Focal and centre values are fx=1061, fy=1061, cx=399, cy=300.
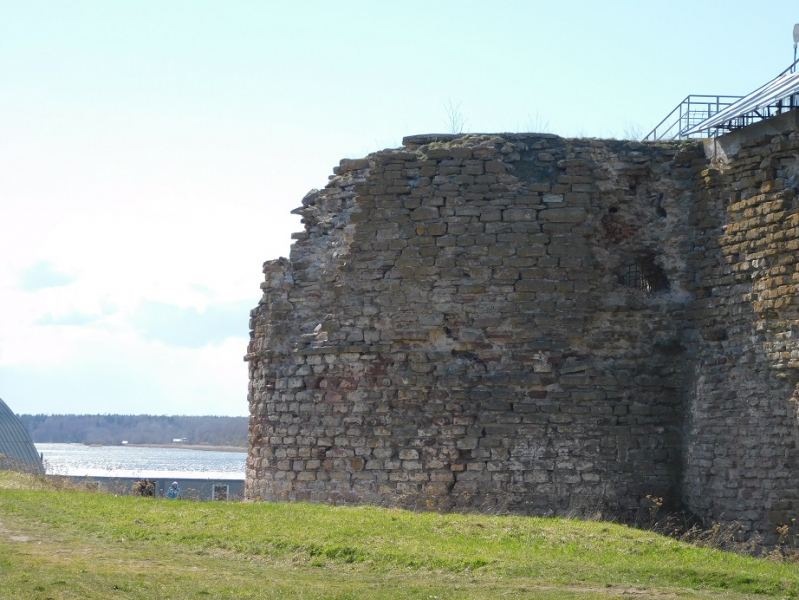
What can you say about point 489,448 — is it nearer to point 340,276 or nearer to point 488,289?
point 488,289

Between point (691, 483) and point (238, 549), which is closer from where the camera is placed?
point (238, 549)

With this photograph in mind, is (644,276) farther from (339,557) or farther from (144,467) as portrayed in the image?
(144,467)

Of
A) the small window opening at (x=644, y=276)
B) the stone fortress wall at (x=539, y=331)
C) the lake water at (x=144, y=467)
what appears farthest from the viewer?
the lake water at (x=144, y=467)

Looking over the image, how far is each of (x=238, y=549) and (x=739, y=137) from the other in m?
7.62

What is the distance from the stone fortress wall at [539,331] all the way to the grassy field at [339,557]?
1203mm

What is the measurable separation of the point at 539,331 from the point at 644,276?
70.6 inches

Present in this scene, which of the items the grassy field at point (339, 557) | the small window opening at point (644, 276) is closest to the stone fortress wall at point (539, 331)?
the small window opening at point (644, 276)

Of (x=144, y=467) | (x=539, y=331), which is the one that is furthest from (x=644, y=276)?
(x=144, y=467)

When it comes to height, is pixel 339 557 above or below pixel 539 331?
below

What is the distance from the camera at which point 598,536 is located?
35.2 feet

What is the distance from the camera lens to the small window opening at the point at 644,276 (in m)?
13.7

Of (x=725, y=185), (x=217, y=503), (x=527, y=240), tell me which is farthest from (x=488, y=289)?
(x=217, y=503)

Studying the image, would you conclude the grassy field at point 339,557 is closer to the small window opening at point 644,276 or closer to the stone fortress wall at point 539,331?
the stone fortress wall at point 539,331

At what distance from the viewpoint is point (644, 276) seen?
45.5 ft
